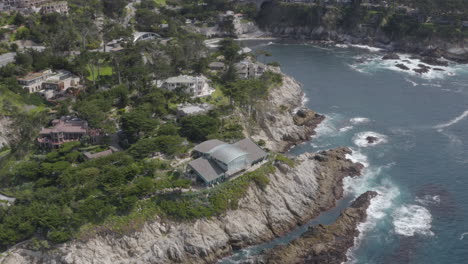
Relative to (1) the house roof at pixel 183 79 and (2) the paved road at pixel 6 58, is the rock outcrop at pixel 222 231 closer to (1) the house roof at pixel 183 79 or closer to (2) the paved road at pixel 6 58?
(1) the house roof at pixel 183 79

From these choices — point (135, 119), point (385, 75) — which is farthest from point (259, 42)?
point (135, 119)

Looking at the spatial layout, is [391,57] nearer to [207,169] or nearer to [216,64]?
[216,64]

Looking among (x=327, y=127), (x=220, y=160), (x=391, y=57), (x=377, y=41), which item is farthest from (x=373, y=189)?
(x=377, y=41)

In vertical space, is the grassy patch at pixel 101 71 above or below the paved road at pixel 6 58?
below

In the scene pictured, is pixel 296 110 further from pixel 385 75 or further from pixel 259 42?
pixel 259 42

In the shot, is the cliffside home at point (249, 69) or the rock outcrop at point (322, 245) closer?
the rock outcrop at point (322, 245)

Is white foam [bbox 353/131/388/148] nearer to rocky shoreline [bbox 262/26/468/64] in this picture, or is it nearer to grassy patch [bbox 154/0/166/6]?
rocky shoreline [bbox 262/26/468/64]

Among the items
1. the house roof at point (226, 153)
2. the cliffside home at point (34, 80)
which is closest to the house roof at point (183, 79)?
the cliffside home at point (34, 80)
